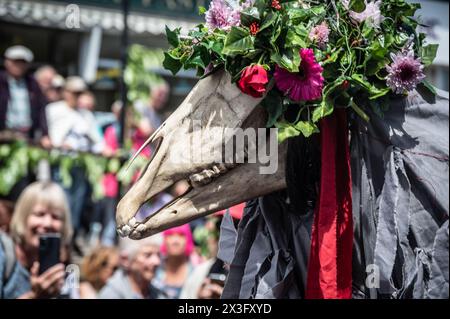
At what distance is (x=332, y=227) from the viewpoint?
2285 mm

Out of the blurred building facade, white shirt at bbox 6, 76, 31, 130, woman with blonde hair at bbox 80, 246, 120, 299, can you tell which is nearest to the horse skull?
woman with blonde hair at bbox 80, 246, 120, 299

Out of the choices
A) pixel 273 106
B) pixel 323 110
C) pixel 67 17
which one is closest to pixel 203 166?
pixel 273 106

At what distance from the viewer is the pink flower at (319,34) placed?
2.22 metres

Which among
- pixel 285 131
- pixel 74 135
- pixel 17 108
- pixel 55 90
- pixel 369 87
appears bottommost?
pixel 74 135

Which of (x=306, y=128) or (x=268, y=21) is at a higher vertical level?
(x=268, y=21)

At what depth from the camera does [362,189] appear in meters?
2.33

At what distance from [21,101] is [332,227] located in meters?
4.57

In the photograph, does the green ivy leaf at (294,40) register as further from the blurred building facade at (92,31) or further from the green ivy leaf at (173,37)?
the blurred building facade at (92,31)

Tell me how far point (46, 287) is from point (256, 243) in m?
1.49

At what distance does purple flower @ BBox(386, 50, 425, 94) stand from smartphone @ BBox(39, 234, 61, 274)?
1858 millimetres

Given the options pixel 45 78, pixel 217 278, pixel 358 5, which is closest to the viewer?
pixel 358 5

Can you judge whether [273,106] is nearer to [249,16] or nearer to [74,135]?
[249,16]

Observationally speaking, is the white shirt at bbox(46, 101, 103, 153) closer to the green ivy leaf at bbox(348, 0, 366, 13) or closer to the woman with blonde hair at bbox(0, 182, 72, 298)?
the woman with blonde hair at bbox(0, 182, 72, 298)

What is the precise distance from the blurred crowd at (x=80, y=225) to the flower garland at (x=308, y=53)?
37 centimetres
